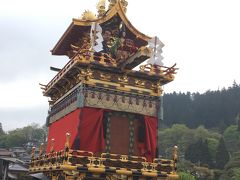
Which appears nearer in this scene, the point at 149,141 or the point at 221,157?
the point at 149,141

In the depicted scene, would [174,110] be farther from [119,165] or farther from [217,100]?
[119,165]

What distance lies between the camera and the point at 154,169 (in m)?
20.1

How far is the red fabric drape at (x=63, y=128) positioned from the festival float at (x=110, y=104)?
0.07 m

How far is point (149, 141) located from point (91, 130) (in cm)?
378

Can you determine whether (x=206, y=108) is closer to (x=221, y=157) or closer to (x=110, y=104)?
(x=221, y=157)

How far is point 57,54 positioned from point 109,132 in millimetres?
10115

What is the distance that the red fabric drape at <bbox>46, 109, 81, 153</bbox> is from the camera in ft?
69.3

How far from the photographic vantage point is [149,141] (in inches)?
862

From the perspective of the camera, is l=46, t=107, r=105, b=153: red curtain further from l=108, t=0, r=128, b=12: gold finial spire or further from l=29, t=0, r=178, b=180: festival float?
l=108, t=0, r=128, b=12: gold finial spire

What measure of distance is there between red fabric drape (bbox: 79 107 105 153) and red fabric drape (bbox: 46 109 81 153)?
47 cm

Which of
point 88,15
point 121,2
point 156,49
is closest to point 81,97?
point 156,49

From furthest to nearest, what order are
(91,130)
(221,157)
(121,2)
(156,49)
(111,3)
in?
(221,157) → (121,2) → (111,3) → (156,49) → (91,130)

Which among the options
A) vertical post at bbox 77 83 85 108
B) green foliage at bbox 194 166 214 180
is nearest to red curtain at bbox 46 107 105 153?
vertical post at bbox 77 83 85 108

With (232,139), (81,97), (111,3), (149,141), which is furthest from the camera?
(232,139)
